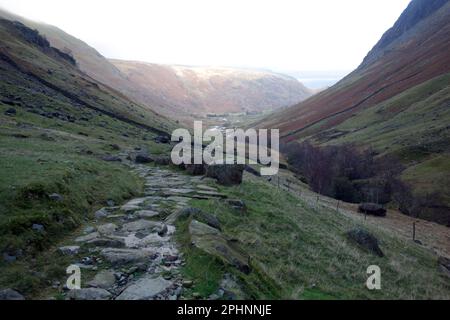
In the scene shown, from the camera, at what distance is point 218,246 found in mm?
10680

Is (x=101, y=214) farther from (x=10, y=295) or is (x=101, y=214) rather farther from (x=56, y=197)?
(x=10, y=295)

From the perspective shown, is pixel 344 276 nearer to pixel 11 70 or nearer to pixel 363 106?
pixel 11 70

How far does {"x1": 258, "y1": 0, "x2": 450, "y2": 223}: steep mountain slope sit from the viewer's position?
205 feet

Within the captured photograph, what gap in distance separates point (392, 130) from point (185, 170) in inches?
2658

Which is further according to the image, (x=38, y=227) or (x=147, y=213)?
(x=147, y=213)

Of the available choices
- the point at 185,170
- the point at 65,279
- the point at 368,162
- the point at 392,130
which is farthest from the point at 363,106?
the point at 65,279

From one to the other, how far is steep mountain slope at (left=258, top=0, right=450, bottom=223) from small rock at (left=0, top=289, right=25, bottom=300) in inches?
1857

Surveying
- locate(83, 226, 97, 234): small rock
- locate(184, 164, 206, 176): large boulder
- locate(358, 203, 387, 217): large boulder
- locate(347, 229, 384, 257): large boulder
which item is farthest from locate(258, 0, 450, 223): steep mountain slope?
locate(83, 226, 97, 234): small rock

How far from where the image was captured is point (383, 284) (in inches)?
547

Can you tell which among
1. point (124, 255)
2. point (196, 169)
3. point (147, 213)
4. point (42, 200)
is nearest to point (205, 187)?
point (196, 169)

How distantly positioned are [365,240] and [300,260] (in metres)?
7.19

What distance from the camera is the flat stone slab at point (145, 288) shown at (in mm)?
8198

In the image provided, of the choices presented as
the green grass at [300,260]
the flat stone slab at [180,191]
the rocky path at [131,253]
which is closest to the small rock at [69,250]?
the rocky path at [131,253]

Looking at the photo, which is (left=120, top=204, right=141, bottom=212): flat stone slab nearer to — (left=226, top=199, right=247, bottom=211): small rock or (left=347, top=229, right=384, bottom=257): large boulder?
(left=226, top=199, right=247, bottom=211): small rock
